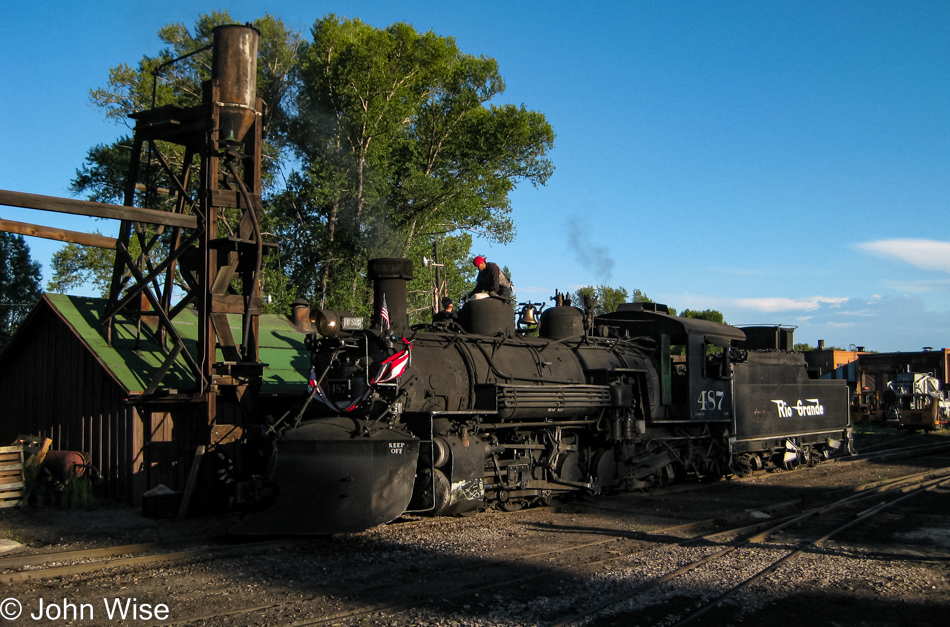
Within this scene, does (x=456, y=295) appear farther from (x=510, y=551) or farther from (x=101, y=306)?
(x=510, y=551)

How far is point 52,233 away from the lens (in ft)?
37.1

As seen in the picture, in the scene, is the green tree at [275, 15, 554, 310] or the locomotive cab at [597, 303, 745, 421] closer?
the locomotive cab at [597, 303, 745, 421]

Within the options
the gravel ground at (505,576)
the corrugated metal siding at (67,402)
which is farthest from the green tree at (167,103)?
the gravel ground at (505,576)

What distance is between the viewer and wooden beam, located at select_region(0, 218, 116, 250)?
10500 mm

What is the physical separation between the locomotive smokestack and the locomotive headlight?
601 mm

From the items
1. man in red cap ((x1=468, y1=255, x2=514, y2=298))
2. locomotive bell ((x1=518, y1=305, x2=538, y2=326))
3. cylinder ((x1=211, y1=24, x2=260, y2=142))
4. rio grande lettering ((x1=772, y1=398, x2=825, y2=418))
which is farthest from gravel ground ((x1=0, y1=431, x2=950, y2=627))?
cylinder ((x1=211, y1=24, x2=260, y2=142))

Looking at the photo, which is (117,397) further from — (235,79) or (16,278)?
(16,278)

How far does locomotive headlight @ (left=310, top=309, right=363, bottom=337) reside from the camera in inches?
374

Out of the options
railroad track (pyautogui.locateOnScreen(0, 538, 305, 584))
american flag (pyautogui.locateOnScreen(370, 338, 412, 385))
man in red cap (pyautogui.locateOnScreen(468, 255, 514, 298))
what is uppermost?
man in red cap (pyautogui.locateOnScreen(468, 255, 514, 298))

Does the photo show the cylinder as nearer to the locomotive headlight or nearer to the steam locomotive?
the steam locomotive

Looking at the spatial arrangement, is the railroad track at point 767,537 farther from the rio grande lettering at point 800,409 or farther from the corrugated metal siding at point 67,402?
the corrugated metal siding at point 67,402

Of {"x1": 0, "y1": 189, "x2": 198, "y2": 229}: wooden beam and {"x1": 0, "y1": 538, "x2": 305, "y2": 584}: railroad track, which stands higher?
{"x1": 0, "y1": 189, "x2": 198, "y2": 229}: wooden beam

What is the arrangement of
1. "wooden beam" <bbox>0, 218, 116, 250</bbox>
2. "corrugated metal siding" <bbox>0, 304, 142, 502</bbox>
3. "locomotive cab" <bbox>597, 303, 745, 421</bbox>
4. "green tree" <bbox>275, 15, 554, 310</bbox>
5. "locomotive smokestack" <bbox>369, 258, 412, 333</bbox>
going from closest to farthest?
1. "locomotive smokestack" <bbox>369, 258, 412, 333</bbox>
2. "wooden beam" <bbox>0, 218, 116, 250</bbox>
3. "corrugated metal siding" <bbox>0, 304, 142, 502</bbox>
4. "locomotive cab" <bbox>597, 303, 745, 421</bbox>
5. "green tree" <bbox>275, 15, 554, 310</bbox>

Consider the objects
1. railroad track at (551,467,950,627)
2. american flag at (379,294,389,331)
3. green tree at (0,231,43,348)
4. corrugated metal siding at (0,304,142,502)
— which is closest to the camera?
railroad track at (551,467,950,627)
